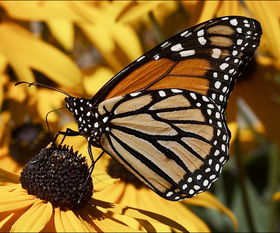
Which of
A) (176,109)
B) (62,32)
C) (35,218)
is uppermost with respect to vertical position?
(62,32)

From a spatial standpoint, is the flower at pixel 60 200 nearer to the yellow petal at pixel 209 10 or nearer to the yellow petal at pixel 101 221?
the yellow petal at pixel 101 221

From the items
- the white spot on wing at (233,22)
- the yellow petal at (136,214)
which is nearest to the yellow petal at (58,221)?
the yellow petal at (136,214)

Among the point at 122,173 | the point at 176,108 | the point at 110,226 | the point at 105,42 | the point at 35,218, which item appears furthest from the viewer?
the point at 105,42

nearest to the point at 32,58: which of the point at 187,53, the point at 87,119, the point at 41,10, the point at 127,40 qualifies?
the point at 41,10

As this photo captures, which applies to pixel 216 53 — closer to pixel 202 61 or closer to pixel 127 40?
pixel 202 61

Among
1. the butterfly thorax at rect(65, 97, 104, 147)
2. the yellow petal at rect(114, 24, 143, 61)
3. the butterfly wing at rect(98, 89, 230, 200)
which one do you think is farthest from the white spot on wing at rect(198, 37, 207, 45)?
the yellow petal at rect(114, 24, 143, 61)

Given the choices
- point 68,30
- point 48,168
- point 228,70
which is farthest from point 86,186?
point 68,30

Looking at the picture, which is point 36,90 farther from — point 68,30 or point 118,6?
point 118,6
